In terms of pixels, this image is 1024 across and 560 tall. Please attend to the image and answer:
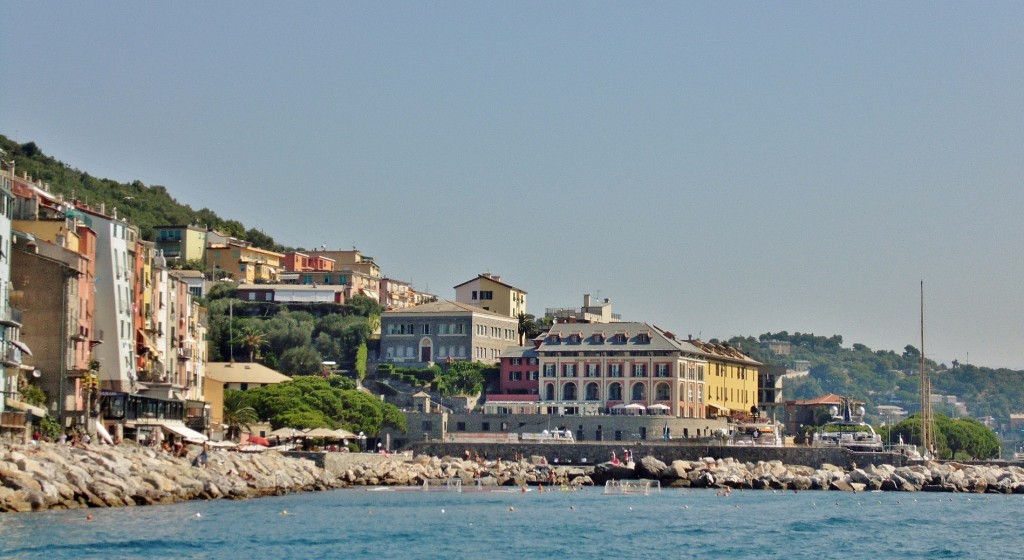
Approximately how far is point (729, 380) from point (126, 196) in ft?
227

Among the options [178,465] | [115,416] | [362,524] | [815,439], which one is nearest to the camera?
[362,524]

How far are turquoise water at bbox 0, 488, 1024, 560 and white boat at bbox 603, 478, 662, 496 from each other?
4.79 m

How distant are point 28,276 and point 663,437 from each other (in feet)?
178

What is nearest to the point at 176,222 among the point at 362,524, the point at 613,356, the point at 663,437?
the point at 613,356

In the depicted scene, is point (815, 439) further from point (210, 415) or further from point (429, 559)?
point (429, 559)

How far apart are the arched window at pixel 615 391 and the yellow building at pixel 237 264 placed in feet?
143

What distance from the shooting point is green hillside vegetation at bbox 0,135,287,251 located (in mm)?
149000

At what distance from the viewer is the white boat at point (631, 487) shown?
77.4 metres

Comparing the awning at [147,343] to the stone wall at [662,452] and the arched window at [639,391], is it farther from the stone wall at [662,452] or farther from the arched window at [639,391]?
the arched window at [639,391]

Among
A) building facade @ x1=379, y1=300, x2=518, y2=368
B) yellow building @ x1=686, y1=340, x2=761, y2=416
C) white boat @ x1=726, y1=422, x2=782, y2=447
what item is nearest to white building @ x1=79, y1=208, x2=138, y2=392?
white boat @ x1=726, y1=422, x2=782, y2=447

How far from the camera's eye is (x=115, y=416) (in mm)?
67938

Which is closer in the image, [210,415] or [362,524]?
[362,524]

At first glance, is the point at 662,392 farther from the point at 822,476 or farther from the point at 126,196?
the point at 126,196

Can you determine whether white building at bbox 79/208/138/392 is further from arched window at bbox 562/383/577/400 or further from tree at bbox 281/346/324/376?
arched window at bbox 562/383/577/400
